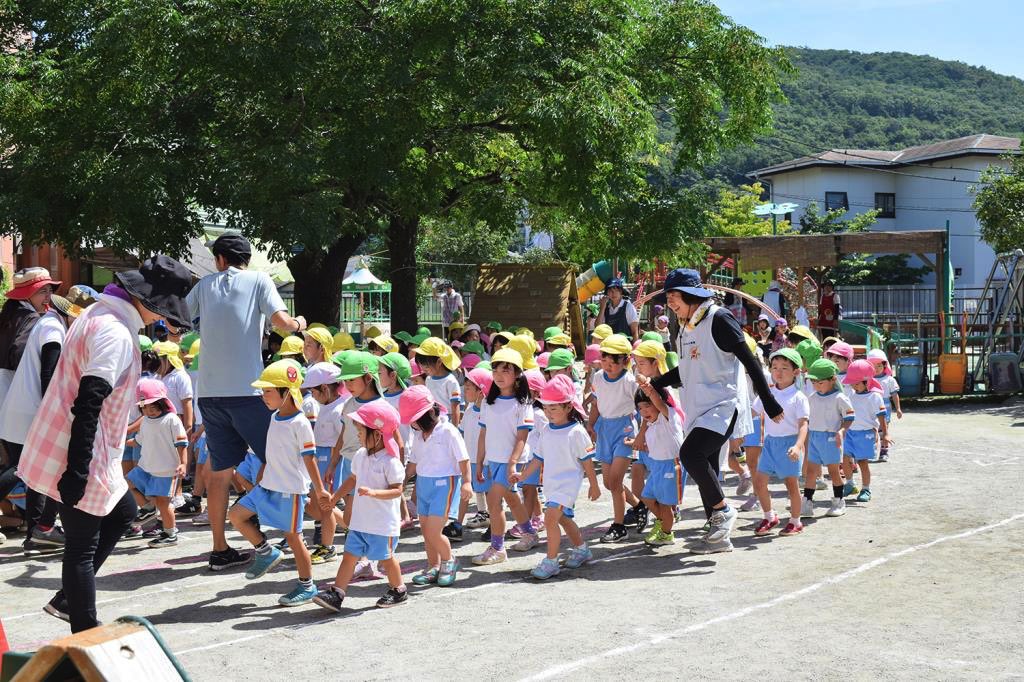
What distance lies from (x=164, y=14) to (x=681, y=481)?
8.41m

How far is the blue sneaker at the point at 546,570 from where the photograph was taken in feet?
24.9

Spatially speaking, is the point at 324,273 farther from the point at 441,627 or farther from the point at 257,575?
the point at 441,627

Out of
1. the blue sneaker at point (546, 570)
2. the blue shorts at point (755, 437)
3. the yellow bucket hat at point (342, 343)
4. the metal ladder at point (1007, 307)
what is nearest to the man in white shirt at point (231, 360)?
the blue sneaker at point (546, 570)

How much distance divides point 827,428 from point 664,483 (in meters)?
2.21

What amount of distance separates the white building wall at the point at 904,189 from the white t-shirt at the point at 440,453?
209 feet

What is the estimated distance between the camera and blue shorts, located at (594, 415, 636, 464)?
29.9 feet

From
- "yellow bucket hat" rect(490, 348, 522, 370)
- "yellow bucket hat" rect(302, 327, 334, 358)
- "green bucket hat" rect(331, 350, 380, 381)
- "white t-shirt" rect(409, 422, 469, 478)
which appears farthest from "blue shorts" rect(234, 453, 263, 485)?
"yellow bucket hat" rect(490, 348, 522, 370)

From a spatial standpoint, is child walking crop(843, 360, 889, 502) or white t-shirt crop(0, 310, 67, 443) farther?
child walking crop(843, 360, 889, 502)

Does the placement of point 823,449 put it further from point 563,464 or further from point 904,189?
point 904,189

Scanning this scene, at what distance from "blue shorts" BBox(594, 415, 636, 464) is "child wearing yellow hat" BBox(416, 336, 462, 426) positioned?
1.40 m

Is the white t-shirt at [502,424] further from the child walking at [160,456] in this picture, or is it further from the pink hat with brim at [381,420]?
the child walking at [160,456]

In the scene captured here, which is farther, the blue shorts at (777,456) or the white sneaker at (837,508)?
the white sneaker at (837,508)

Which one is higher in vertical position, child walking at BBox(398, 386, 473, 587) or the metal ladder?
the metal ladder

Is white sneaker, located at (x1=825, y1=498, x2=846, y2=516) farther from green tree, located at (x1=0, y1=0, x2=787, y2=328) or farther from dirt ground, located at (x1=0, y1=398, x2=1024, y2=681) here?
green tree, located at (x1=0, y1=0, x2=787, y2=328)
